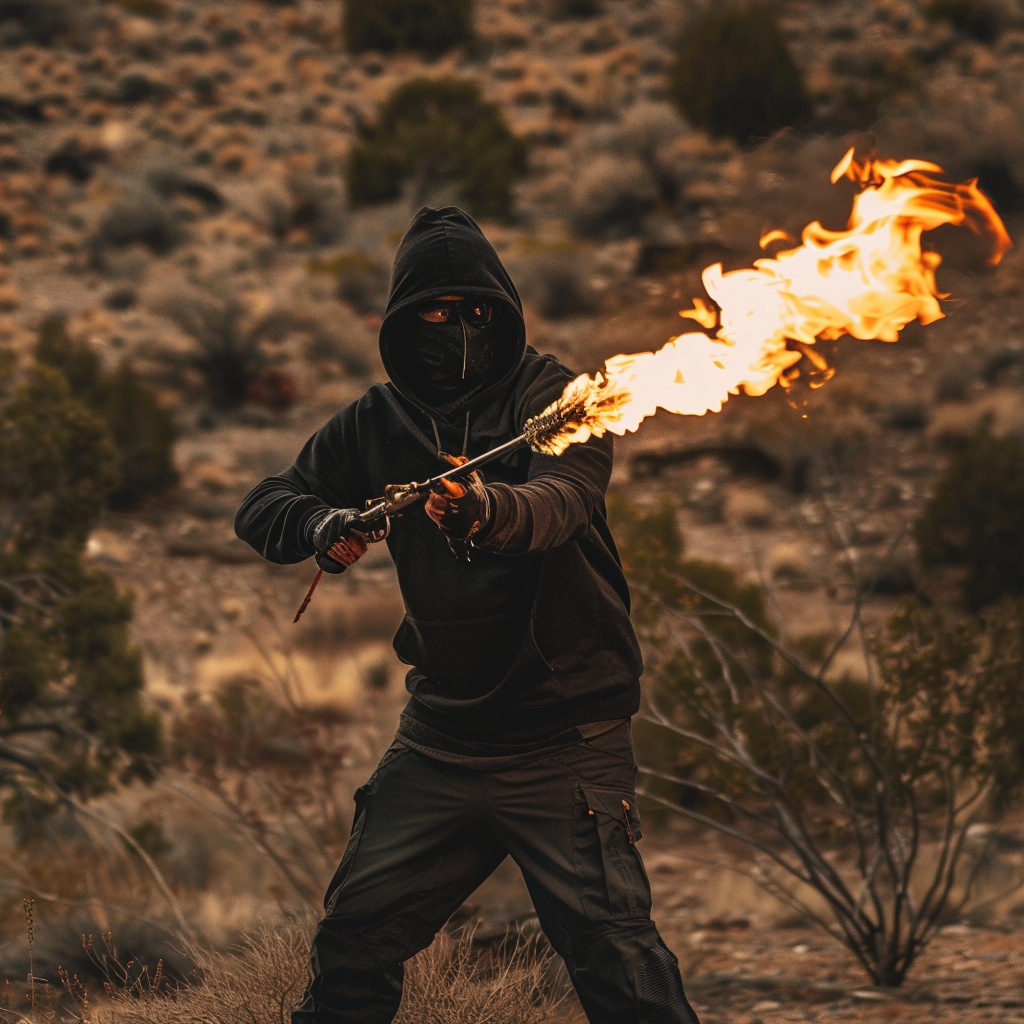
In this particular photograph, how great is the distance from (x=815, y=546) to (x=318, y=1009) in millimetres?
12912

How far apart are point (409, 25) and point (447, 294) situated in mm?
30749

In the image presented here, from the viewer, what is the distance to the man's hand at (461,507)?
2.80 metres

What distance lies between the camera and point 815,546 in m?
15.7

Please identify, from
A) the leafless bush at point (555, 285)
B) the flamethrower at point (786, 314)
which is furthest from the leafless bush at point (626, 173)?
the flamethrower at point (786, 314)

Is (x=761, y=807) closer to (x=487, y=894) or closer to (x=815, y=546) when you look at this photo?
(x=487, y=894)

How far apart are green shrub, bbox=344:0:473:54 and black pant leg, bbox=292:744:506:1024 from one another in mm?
30859

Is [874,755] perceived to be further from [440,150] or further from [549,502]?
[440,150]

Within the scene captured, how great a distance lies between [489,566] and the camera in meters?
3.29

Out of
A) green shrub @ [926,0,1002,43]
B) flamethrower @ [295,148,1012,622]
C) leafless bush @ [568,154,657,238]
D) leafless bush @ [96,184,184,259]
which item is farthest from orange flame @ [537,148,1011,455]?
green shrub @ [926,0,1002,43]

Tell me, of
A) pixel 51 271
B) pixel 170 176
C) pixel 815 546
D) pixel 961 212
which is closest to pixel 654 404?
pixel 961 212

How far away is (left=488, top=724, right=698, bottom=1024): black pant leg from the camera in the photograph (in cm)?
304

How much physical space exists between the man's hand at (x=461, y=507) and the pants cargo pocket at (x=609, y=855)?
714mm

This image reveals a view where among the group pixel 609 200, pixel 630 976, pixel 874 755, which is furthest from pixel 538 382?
pixel 609 200

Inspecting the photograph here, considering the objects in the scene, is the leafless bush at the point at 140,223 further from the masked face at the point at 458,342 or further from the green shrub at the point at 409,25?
the masked face at the point at 458,342
